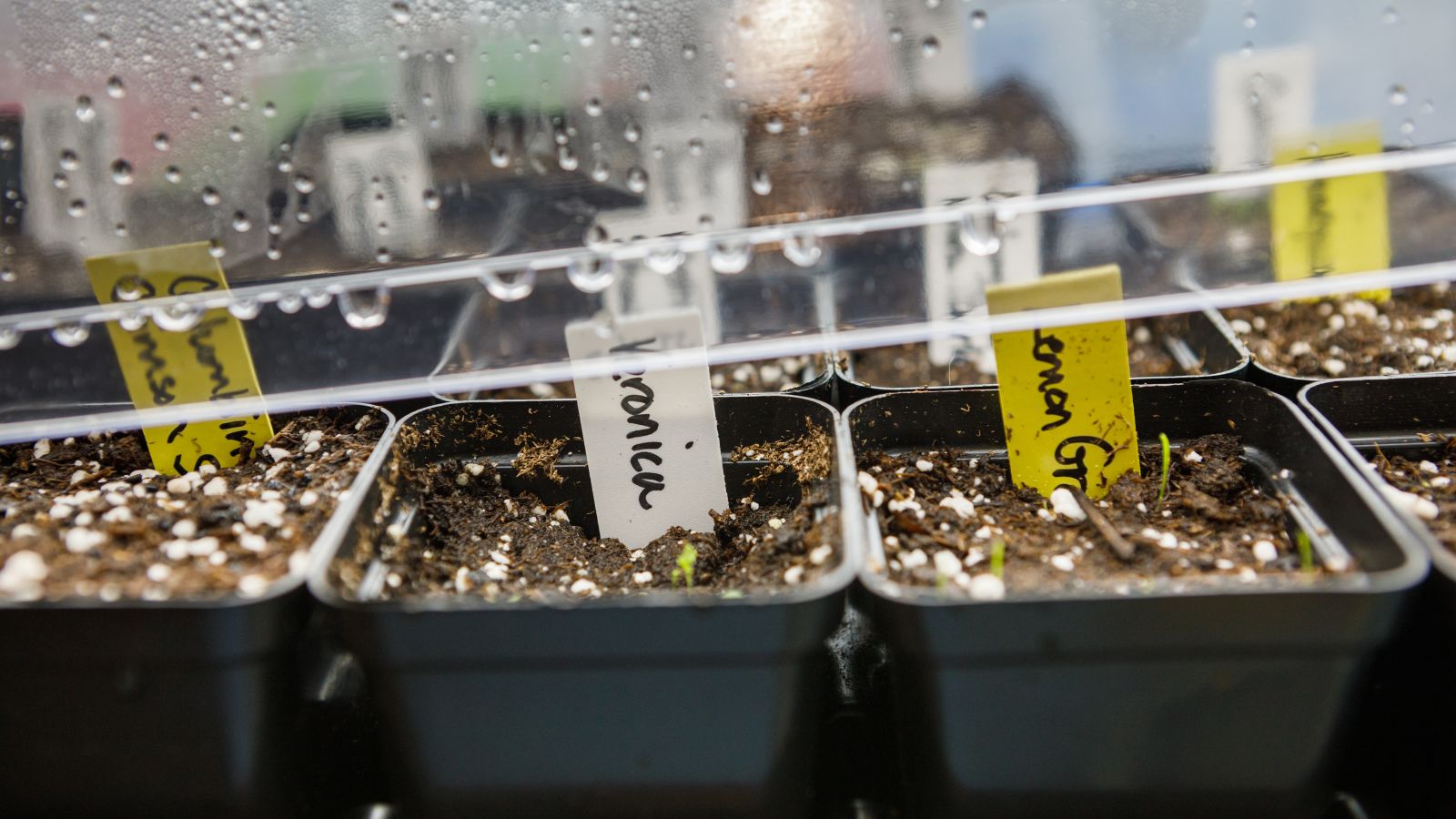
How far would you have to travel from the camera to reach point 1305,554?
32.5 inches

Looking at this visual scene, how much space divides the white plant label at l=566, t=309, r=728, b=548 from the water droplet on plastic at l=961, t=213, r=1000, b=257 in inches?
11.4

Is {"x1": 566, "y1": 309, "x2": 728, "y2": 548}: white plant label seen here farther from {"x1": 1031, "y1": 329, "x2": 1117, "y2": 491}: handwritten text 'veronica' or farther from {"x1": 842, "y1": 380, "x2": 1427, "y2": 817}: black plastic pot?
{"x1": 1031, "y1": 329, "x2": 1117, "y2": 491}: handwritten text 'veronica'

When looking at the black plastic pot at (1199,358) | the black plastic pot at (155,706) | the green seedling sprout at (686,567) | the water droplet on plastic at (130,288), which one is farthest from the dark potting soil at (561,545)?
the water droplet on plastic at (130,288)

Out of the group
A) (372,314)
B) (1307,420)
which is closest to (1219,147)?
(1307,420)

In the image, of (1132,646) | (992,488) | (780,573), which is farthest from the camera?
(992,488)

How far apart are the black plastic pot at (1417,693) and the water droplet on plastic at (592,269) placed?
2.48ft

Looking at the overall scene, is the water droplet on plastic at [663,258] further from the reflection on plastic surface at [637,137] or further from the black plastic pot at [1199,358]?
the black plastic pot at [1199,358]

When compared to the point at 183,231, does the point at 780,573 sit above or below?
below

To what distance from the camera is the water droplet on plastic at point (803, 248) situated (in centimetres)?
89

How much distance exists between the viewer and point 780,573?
34.8 inches

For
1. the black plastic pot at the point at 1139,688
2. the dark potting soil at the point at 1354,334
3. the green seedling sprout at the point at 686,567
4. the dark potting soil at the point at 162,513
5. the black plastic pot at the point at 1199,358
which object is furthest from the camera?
the dark potting soil at the point at 1354,334

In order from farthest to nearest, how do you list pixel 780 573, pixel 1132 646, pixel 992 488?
pixel 992 488 < pixel 780 573 < pixel 1132 646

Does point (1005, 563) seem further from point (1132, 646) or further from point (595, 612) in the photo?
point (595, 612)

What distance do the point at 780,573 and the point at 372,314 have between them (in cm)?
50
